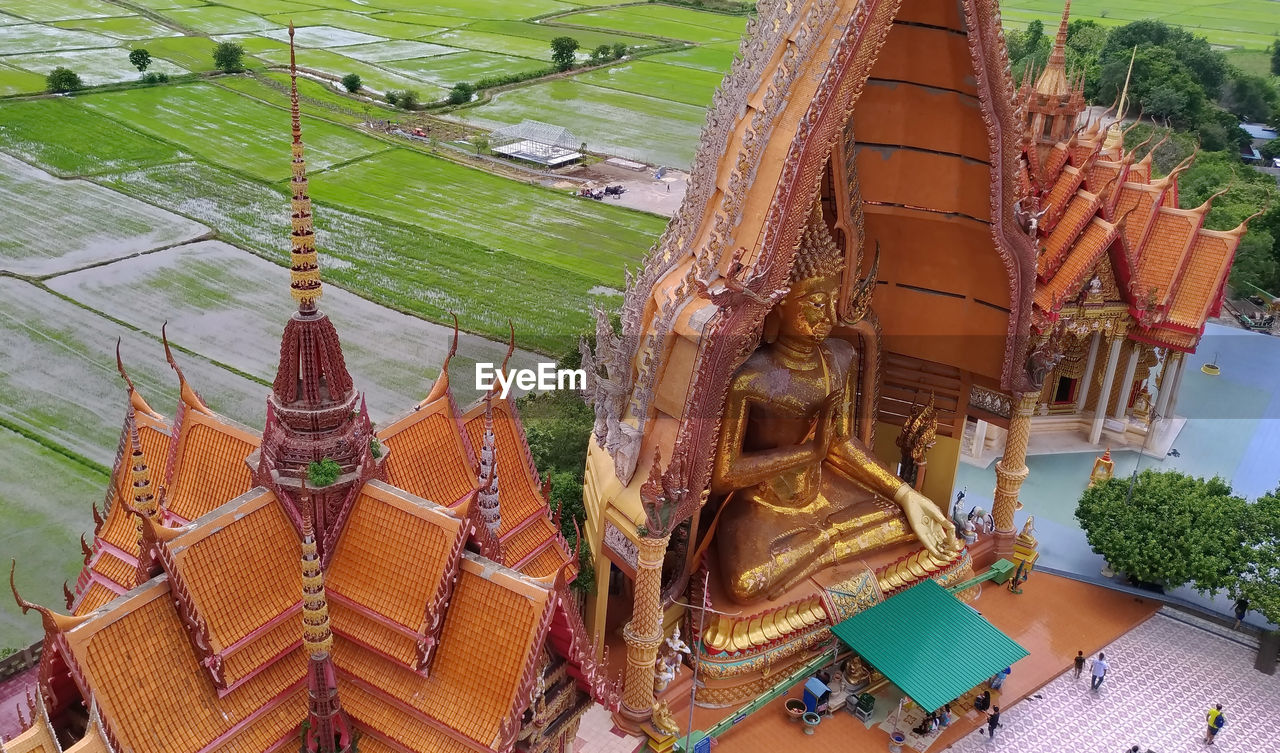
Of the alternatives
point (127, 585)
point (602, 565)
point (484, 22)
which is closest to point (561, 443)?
point (602, 565)

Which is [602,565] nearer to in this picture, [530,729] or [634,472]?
[634,472]

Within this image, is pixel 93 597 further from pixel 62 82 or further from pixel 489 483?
pixel 62 82

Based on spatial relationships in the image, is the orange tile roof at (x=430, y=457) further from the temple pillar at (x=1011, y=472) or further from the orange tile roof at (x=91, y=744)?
the temple pillar at (x=1011, y=472)

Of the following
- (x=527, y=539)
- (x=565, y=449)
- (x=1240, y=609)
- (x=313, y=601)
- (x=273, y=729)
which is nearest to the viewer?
(x=313, y=601)

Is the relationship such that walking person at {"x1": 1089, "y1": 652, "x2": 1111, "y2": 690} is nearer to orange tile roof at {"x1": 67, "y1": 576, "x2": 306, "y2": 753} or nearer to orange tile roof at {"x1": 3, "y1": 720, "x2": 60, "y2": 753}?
orange tile roof at {"x1": 67, "y1": 576, "x2": 306, "y2": 753}

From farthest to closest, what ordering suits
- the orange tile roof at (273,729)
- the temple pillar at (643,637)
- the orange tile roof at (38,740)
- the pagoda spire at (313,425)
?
the temple pillar at (643,637) → the pagoda spire at (313,425) → the orange tile roof at (273,729) → the orange tile roof at (38,740)

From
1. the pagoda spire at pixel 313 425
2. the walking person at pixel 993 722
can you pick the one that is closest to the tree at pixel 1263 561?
the walking person at pixel 993 722

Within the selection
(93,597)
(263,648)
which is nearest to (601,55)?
(93,597)
